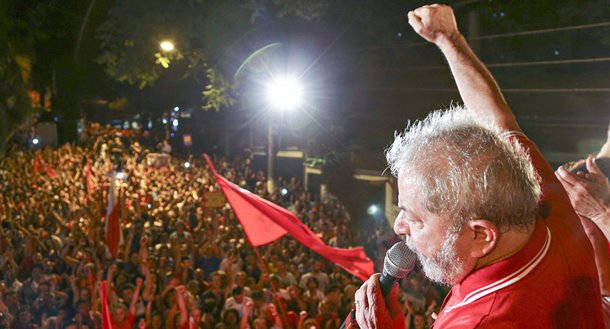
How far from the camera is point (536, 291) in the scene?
4.68 feet

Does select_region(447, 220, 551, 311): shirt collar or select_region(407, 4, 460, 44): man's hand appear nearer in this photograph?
select_region(447, 220, 551, 311): shirt collar

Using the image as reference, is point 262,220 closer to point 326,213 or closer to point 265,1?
point 326,213

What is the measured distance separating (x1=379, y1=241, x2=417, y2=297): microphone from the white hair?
11.1 inches

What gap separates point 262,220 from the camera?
779 cm

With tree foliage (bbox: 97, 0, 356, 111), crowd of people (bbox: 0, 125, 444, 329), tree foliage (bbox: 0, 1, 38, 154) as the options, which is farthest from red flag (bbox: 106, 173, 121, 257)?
tree foliage (bbox: 0, 1, 38, 154)

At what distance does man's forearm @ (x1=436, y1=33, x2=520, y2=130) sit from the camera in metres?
1.92

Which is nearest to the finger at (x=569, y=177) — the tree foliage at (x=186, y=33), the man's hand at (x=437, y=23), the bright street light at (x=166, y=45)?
the man's hand at (x=437, y=23)

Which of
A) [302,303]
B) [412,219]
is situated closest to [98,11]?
[302,303]

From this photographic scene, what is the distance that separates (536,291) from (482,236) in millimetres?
158

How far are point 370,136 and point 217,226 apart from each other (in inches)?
234

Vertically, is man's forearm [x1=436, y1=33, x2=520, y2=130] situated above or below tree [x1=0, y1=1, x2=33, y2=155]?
below

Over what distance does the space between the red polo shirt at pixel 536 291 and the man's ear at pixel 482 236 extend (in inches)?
1.5

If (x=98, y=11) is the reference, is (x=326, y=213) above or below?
below

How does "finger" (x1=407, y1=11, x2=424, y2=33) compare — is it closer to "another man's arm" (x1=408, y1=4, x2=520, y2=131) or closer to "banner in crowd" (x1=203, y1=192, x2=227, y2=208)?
"another man's arm" (x1=408, y1=4, x2=520, y2=131)
